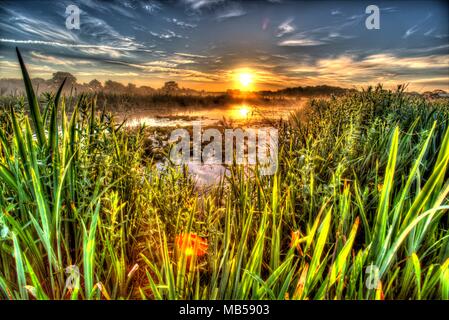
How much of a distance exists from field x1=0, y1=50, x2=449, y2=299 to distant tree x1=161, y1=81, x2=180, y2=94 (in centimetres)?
43

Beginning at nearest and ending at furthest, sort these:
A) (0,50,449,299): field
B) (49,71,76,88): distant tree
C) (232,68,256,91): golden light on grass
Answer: (0,50,449,299): field → (49,71,76,88): distant tree → (232,68,256,91): golden light on grass

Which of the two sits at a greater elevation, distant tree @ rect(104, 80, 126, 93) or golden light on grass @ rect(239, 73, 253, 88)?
golden light on grass @ rect(239, 73, 253, 88)

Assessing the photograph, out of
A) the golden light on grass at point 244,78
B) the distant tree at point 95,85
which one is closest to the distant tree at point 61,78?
the distant tree at point 95,85

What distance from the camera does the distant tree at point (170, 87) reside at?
1.72 meters

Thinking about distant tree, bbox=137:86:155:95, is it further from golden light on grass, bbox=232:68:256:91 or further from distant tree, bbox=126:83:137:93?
golden light on grass, bbox=232:68:256:91

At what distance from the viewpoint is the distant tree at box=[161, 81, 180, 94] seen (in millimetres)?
1720

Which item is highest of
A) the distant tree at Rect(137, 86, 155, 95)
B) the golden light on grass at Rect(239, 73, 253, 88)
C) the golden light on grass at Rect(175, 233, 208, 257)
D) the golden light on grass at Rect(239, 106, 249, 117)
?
the golden light on grass at Rect(239, 73, 253, 88)

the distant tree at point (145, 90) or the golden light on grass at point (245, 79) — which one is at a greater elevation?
the golden light on grass at point (245, 79)

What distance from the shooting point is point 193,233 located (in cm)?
122

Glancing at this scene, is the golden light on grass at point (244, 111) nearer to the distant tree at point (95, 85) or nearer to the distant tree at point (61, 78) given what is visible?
the distant tree at point (95, 85)

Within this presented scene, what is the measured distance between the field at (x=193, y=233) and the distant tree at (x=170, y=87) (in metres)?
0.43

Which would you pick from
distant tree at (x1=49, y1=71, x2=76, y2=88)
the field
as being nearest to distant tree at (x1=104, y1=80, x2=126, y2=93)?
distant tree at (x1=49, y1=71, x2=76, y2=88)

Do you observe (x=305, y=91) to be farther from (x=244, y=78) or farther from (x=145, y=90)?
(x=145, y=90)
